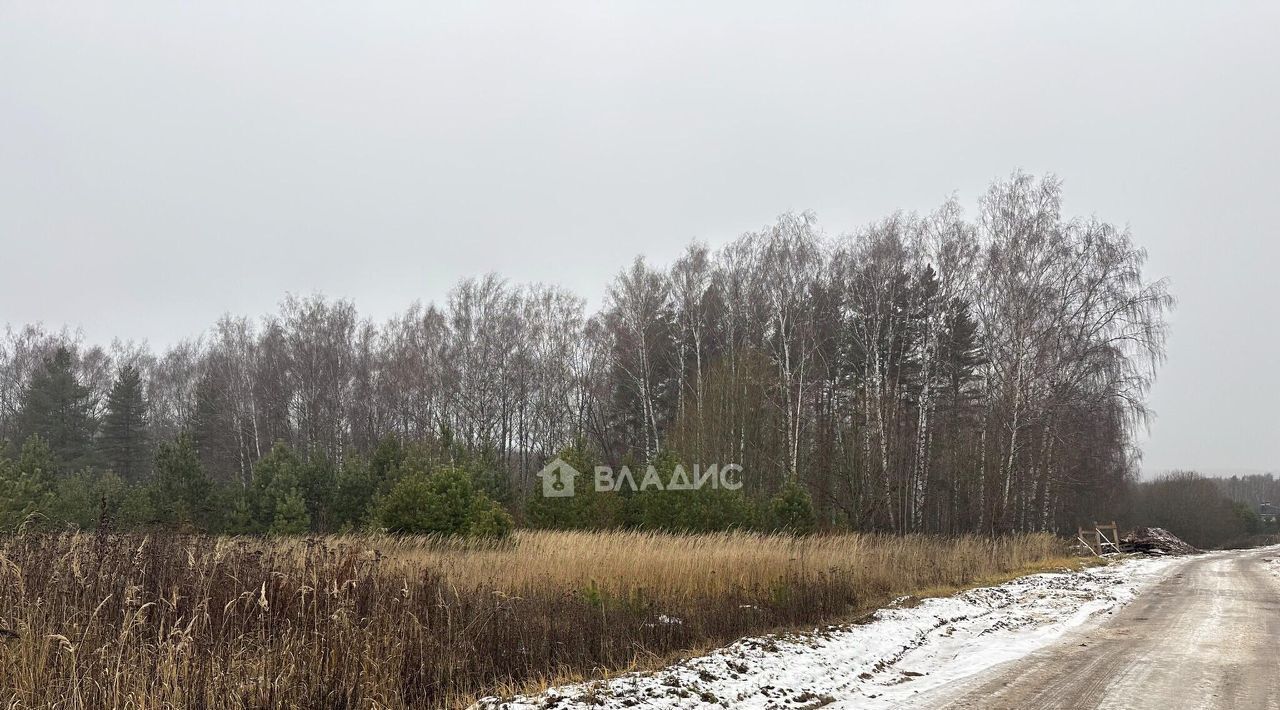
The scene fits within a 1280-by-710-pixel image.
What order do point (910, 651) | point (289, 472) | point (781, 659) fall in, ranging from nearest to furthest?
point (781, 659)
point (910, 651)
point (289, 472)

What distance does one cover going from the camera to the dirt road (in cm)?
536

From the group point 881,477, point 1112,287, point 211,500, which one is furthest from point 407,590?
point 1112,287

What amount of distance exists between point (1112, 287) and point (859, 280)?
25.6 feet

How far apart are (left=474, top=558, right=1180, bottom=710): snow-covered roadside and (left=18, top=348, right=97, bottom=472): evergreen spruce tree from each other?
3801cm

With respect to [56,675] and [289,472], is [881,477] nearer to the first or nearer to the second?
[289,472]

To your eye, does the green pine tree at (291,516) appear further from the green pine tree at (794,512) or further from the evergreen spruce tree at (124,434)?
the evergreen spruce tree at (124,434)

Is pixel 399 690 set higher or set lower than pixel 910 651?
higher

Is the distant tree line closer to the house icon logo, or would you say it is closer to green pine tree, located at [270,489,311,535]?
the house icon logo

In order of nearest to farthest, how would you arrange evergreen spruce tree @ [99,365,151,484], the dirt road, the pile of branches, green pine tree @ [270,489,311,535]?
Result: the dirt road → green pine tree @ [270,489,311,535] → the pile of branches → evergreen spruce tree @ [99,365,151,484]

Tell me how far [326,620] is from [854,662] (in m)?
4.69

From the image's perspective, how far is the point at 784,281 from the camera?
25547 mm

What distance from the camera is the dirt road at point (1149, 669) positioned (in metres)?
5.36

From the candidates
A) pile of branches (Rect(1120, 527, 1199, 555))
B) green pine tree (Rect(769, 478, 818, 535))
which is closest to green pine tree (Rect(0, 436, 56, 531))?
green pine tree (Rect(769, 478, 818, 535))

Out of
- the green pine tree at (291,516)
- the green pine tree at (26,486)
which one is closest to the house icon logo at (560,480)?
the green pine tree at (291,516)
